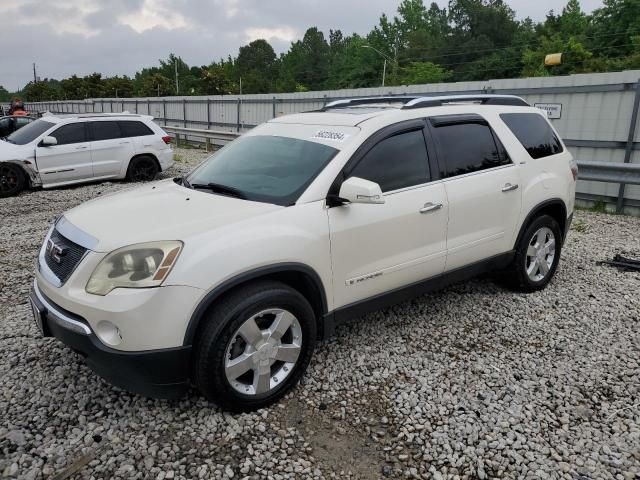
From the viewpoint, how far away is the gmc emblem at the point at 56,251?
2.95 meters

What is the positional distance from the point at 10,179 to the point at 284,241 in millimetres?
9150

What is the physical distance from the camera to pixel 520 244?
457cm

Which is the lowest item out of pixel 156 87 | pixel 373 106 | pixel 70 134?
pixel 70 134

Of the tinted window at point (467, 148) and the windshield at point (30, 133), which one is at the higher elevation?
the tinted window at point (467, 148)

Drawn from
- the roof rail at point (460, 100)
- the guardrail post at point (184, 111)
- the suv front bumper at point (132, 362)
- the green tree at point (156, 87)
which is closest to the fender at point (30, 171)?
the suv front bumper at point (132, 362)

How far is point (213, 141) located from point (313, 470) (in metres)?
19.2

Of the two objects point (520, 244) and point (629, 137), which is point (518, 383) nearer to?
point (520, 244)

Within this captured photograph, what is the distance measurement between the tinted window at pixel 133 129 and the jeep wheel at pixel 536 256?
30.6 feet

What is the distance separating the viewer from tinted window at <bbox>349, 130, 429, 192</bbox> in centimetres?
349

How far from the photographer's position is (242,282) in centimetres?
281

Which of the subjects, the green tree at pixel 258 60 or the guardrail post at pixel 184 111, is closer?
the guardrail post at pixel 184 111

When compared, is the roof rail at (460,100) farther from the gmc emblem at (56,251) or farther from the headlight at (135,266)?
the gmc emblem at (56,251)

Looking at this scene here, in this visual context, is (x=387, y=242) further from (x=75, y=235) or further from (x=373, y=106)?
(x=75, y=235)

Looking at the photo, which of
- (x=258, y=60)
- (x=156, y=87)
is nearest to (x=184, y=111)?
(x=156, y=87)
